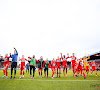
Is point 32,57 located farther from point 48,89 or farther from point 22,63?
point 48,89

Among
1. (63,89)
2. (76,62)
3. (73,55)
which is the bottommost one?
(63,89)

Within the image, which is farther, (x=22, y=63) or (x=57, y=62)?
(x=57, y=62)

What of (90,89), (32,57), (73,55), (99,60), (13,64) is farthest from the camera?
(99,60)

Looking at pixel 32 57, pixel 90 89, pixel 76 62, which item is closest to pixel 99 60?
pixel 76 62

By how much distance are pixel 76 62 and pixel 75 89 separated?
8789mm

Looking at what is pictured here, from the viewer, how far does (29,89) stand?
6020 millimetres

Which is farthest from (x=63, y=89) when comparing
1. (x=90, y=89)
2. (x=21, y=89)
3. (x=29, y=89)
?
(x=21, y=89)

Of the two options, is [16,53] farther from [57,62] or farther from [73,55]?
[73,55]

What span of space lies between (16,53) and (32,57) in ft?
6.50

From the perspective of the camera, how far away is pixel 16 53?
37.1 ft

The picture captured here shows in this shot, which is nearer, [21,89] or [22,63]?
[21,89]

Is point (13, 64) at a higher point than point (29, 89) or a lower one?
higher

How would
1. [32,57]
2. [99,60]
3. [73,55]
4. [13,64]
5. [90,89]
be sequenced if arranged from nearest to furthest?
[90,89], [13,64], [32,57], [73,55], [99,60]

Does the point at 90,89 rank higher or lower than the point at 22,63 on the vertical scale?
lower
